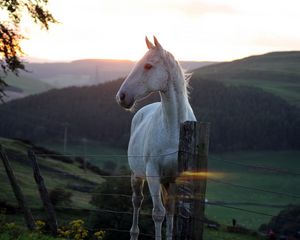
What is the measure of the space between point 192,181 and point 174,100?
2388 mm

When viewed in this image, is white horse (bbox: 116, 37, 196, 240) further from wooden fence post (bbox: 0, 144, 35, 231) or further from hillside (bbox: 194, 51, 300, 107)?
hillside (bbox: 194, 51, 300, 107)

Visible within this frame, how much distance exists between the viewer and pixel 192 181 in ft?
21.6

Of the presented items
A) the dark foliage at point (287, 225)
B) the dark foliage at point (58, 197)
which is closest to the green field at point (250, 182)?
the dark foliage at point (287, 225)

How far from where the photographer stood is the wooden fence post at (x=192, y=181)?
6564mm

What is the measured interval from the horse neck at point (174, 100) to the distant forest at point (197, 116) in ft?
333

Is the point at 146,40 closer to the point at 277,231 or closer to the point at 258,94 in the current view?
the point at 277,231

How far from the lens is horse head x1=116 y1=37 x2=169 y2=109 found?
834 cm

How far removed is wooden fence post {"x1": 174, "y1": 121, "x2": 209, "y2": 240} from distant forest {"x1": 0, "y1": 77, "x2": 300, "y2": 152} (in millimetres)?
103586

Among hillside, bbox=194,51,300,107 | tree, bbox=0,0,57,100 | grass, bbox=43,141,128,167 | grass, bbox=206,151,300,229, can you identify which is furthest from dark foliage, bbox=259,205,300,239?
hillside, bbox=194,51,300,107

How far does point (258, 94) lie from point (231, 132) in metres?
22.6

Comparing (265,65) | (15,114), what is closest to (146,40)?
(15,114)

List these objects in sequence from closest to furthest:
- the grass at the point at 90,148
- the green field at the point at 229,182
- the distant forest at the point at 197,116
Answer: the green field at the point at 229,182, the grass at the point at 90,148, the distant forest at the point at 197,116

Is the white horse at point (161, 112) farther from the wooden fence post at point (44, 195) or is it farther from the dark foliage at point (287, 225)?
the dark foliage at point (287, 225)

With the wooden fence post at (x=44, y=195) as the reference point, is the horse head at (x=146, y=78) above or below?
above
